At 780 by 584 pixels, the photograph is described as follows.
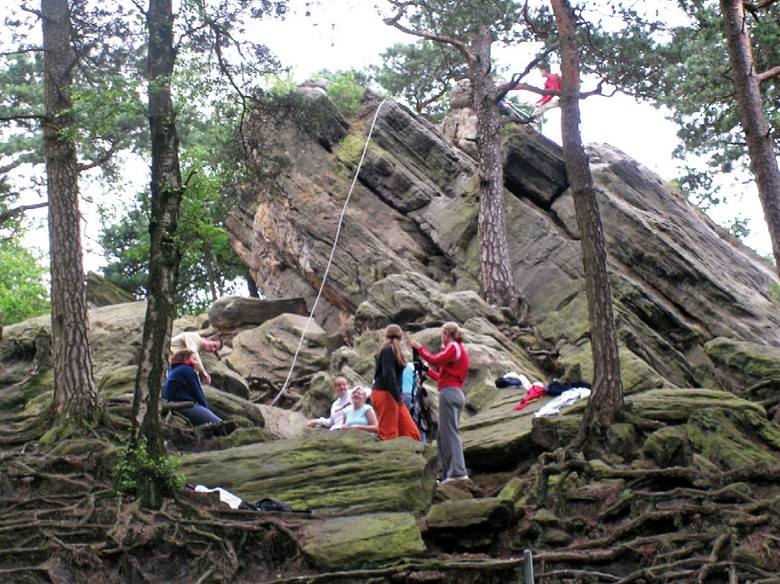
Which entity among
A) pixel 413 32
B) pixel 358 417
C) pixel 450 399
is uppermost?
pixel 413 32

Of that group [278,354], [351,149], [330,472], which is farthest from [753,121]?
[351,149]

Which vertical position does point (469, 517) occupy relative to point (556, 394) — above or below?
below

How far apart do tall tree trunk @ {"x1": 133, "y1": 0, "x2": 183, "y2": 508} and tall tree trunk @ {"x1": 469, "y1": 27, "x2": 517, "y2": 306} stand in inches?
516

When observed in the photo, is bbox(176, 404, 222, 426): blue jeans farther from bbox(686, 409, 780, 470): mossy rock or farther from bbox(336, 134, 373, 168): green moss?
bbox(336, 134, 373, 168): green moss

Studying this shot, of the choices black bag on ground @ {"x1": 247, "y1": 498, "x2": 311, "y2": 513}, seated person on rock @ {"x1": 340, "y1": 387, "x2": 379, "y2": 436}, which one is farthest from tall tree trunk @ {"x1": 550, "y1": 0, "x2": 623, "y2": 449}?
black bag on ground @ {"x1": 247, "y1": 498, "x2": 311, "y2": 513}

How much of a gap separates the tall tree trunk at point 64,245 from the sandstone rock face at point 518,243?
636 cm

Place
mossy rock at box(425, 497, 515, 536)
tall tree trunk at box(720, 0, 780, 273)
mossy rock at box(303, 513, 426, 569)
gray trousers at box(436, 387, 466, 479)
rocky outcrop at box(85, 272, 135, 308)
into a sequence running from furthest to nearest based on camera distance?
rocky outcrop at box(85, 272, 135, 308) < gray trousers at box(436, 387, 466, 479) < tall tree trunk at box(720, 0, 780, 273) < mossy rock at box(425, 497, 515, 536) < mossy rock at box(303, 513, 426, 569)

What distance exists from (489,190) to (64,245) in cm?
1332

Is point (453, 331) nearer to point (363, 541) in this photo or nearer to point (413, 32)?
point (363, 541)

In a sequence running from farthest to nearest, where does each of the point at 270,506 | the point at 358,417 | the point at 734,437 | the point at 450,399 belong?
the point at 358,417 → the point at 450,399 → the point at 734,437 → the point at 270,506

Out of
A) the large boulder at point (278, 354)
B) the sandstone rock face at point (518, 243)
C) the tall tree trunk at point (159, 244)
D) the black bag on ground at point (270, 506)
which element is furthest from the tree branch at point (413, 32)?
the black bag on ground at point (270, 506)

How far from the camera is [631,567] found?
810cm

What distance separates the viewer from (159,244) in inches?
387

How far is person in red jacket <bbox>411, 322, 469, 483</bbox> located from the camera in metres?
11.5
